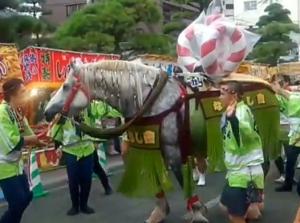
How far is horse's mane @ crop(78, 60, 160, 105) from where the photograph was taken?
5.70 meters

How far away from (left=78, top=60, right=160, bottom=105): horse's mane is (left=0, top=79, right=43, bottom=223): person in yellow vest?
0.71 m

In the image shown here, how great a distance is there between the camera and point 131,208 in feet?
24.3

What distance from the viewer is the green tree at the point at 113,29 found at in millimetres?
17484

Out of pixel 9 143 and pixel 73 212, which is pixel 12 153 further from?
pixel 73 212

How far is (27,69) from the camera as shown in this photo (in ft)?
36.3

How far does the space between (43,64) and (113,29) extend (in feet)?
22.9

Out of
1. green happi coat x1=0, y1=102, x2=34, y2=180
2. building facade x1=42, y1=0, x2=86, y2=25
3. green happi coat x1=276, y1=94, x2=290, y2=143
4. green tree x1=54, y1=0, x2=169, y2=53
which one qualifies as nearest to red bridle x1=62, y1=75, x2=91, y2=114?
green happi coat x1=0, y1=102, x2=34, y2=180

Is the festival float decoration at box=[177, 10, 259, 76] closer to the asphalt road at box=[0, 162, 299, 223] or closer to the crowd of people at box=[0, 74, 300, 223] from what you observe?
the crowd of people at box=[0, 74, 300, 223]

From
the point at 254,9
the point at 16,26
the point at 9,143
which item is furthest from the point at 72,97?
the point at 254,9

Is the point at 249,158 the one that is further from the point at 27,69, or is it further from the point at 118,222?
the point at 27,69

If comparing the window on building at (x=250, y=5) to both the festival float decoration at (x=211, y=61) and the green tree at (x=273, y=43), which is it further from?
the festival float decoration at (x=211, y=61)

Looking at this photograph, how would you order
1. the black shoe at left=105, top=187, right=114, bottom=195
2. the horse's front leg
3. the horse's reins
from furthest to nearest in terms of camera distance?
the black shoe at left=105, top=187, right=114, bottom=195, the horse's front leg, the horse's reins

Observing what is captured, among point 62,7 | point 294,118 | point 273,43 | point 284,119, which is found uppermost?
point 62,7

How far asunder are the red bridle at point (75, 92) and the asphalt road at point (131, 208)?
1.73 meters
